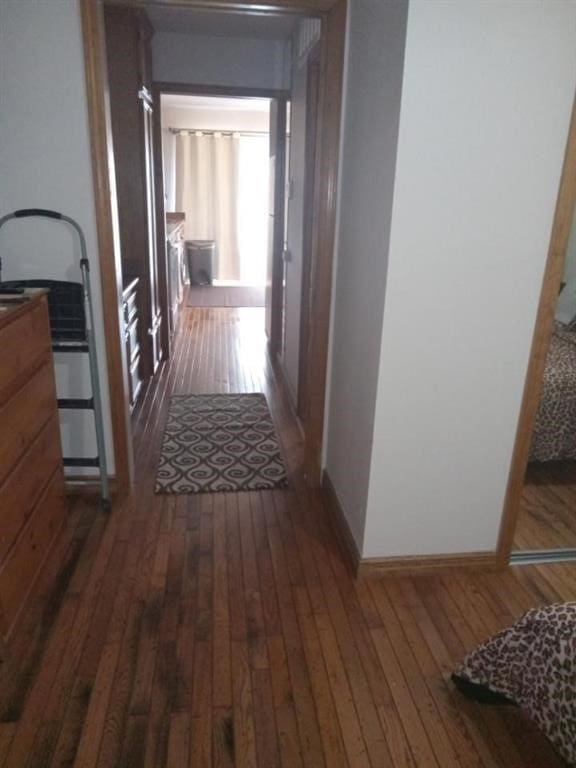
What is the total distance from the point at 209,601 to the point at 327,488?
880mm

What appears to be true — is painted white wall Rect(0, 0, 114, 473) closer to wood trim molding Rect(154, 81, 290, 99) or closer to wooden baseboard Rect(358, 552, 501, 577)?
wooden baseboard Rect(358, 552, 501, 577)

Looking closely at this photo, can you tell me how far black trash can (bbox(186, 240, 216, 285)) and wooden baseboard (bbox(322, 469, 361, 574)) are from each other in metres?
5.91

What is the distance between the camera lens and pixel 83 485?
2.61m

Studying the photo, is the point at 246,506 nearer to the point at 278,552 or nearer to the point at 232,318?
the point at 278,552

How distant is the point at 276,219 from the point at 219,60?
1269 mm

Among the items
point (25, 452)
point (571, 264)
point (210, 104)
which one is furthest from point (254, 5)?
point (210, 104)

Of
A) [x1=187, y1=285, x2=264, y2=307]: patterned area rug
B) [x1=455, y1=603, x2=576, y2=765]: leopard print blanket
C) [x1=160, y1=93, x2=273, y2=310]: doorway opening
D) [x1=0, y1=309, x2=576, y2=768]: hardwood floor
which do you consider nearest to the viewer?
[x1=455, y1=603, x2=576, y2=765]: leopard print blanket

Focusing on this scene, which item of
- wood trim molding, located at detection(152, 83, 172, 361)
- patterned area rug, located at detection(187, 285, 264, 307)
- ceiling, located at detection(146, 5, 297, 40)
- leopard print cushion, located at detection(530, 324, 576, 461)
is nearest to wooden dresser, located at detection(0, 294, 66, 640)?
leopard print cushion, located at detection(530, 324, 576, 461)

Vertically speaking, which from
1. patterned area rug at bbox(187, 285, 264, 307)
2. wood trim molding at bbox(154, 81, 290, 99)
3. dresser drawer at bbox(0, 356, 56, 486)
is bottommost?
patterned area rug at bbox(187, 285, 264, 307)

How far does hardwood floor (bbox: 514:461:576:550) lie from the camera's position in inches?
94.2

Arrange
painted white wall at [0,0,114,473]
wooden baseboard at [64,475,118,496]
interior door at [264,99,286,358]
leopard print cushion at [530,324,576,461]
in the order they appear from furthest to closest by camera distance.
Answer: interior door at [264,99,286,358], leopard print cushion at [530,324,576,461], wooden baseboard at [64,475,118,496], painted white wall at [0,0,114,473]

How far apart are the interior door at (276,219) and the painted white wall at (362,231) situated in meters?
2.19

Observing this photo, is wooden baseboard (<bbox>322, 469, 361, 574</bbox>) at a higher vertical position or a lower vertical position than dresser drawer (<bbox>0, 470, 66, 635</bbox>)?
lower

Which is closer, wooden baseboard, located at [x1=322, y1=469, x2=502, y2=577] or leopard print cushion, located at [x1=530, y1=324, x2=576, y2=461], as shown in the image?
wooden baseboard, located at [x1=322, y1=469, x2=502, y2=577]
